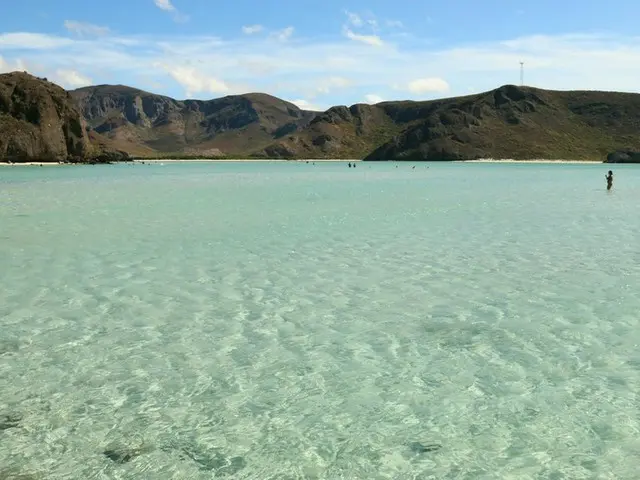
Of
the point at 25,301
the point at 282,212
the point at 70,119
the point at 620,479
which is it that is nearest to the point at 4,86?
the point at 70,119

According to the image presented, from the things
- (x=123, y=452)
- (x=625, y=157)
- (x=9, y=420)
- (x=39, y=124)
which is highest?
(x=39, y=124)

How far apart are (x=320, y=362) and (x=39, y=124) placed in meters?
172

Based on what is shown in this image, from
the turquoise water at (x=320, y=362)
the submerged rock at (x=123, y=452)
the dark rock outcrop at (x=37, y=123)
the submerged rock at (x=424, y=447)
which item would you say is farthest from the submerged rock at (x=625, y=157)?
the submerged rock at (x=123, y=452)

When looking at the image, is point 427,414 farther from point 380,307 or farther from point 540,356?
point 380,307

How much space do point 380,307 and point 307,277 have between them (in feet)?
11.9

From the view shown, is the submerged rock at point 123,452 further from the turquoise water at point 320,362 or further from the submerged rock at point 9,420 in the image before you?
the submerged rock at point 9,420

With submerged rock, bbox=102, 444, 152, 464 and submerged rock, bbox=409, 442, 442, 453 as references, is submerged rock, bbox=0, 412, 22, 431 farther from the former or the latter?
submerged rock, bbox=409, 442, 442, 453

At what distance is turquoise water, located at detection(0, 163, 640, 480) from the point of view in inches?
271

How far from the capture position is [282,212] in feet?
116

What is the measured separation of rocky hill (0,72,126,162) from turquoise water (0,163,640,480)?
151553 millimetres

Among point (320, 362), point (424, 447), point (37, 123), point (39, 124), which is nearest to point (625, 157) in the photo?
point (39, 124)

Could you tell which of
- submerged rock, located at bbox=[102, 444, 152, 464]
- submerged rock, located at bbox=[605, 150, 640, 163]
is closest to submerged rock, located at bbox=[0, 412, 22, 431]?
submerged rock, located at bbox=[102, 444, 152, 464]

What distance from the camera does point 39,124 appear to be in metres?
163

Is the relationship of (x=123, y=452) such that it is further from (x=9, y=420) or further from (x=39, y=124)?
(x=39, y=124)
